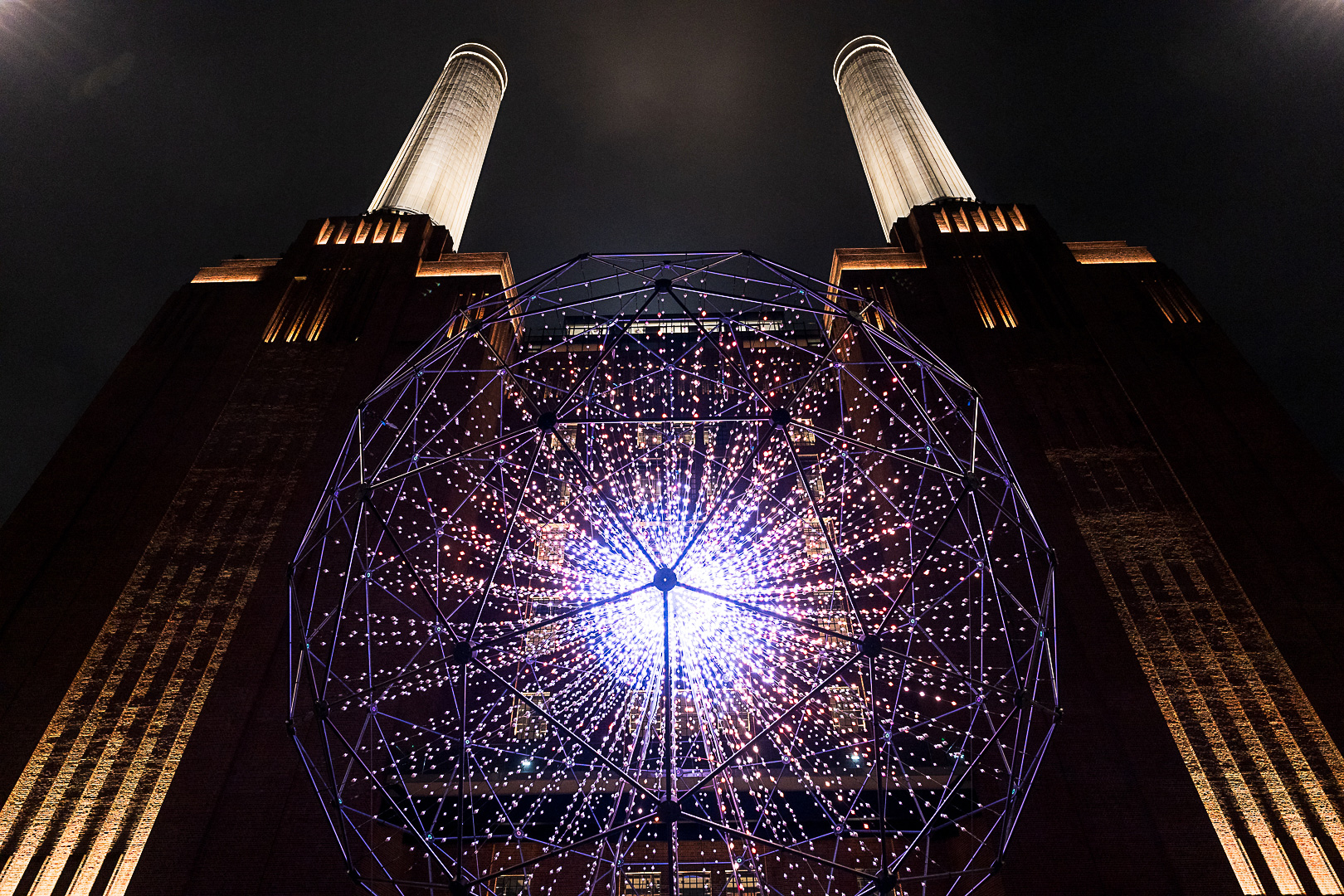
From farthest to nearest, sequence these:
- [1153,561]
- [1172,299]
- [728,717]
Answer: [1172,299] → [1153,561] → [728,717]

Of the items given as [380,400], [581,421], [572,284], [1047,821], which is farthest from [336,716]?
[1047,821]

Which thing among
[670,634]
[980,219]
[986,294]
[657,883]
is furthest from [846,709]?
[980,219]

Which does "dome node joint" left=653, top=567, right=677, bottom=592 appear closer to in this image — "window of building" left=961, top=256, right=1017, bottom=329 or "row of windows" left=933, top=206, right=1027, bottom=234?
"window of building" left=961, top=256, right=1017, bottom=329

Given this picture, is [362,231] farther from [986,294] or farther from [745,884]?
[745,884]

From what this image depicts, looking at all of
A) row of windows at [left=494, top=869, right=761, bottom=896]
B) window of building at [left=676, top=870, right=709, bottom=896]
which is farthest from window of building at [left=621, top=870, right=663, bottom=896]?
window of building at [left=676, top=870, right=709, bottom=896]

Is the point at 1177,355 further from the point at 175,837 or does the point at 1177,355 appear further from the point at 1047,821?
the point at 175,837

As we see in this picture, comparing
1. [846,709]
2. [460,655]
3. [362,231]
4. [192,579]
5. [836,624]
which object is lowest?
[460,655]

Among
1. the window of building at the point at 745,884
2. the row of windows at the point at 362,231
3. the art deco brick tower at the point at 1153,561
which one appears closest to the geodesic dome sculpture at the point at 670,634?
the window of building at the point at 745,884
